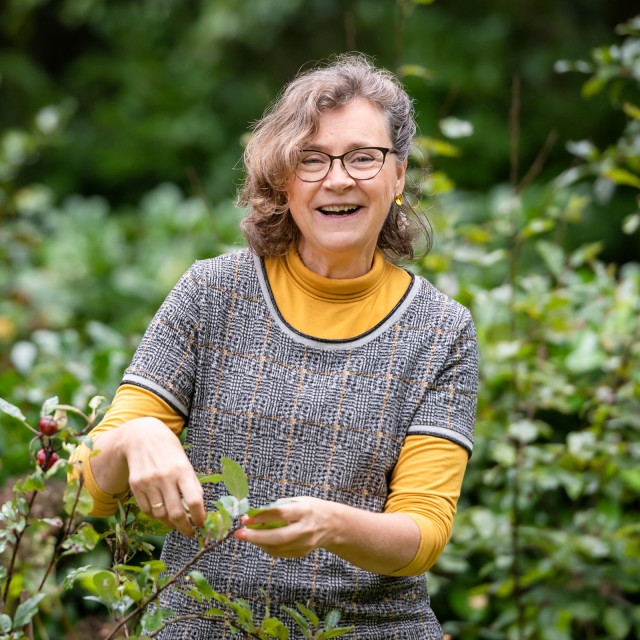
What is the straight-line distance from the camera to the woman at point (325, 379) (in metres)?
1.48

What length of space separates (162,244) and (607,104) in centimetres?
368

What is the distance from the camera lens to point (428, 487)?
1467mm

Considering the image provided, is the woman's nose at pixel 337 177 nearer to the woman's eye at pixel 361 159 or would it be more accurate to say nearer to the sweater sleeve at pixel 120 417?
the woman's eye at pixel 361 159

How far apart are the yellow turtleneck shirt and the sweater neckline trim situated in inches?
0.4

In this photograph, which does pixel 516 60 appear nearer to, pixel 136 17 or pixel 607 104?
pixel 607 104

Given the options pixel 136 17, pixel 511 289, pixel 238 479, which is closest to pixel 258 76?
pixel 136 17

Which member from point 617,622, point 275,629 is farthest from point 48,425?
point 617,622

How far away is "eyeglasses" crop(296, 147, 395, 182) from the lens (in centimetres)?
153

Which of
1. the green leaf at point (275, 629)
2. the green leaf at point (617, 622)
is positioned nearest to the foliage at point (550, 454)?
the green leaf at point (617, 622)

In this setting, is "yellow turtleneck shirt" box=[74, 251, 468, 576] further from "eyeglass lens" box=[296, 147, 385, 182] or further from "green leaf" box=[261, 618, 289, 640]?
"green leaf" box=[261, 618, 289, 640]

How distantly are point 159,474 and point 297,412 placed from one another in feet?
1.22

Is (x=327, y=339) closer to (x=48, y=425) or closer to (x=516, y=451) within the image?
(x=48, y=425)

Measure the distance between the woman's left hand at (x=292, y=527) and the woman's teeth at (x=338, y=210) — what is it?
1.87ft

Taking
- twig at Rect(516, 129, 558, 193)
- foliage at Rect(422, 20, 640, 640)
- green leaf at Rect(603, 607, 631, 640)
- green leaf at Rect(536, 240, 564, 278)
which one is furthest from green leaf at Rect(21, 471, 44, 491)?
green leaf at Rect(536, 240, 564, 278)
